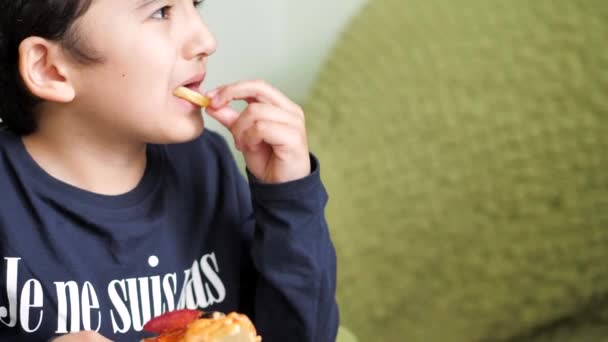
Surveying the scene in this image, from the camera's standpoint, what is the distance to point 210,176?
2.65 feet

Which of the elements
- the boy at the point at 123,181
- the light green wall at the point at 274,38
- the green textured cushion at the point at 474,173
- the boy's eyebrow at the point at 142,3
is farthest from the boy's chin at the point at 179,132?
the light green wall at the point at 274,38

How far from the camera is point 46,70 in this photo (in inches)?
27.8

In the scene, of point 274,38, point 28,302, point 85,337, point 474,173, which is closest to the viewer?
point 85,337

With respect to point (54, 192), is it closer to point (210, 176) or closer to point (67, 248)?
point (67, 248)

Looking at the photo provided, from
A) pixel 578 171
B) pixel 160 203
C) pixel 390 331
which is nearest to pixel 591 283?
pixel 578 171

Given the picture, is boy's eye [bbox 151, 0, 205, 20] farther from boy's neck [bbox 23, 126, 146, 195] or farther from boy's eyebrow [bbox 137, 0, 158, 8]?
boy's neck [bbox 23, 126, 146, 195]

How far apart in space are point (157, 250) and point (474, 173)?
41cm

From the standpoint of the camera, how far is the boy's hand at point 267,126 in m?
0.71

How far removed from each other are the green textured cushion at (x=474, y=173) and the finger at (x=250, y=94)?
0.33 metres

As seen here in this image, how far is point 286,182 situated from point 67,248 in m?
0.20

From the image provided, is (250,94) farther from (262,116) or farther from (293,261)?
(293,261)

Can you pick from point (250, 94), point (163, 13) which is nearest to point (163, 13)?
point (163, 13)

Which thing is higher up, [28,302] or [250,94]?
[250,94]

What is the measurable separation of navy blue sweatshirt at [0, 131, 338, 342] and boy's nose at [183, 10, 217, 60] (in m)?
0.13
